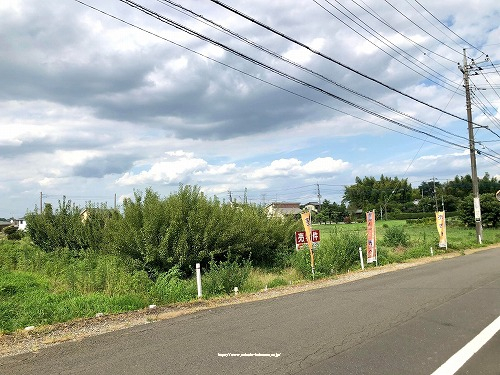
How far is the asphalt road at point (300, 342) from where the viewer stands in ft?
19.1

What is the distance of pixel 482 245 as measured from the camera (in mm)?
34344

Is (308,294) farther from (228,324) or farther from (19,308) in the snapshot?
(19,308)

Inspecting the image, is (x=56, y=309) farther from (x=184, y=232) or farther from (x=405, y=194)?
(x=405, y=194)

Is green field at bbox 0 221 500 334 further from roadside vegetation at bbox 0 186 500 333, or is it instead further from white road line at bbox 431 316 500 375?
white road line at bbox 431 316 500 375

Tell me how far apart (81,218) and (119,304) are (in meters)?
20.1

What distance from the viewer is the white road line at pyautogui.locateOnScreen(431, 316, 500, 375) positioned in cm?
549

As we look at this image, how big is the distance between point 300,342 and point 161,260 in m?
12.7

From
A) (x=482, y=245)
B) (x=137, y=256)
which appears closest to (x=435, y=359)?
(x=137, y=256)

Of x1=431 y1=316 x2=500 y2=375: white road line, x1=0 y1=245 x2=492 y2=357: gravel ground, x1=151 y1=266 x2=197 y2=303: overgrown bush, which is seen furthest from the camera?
x1=151 y1=266 x2=197 y2=303: overgrown bush

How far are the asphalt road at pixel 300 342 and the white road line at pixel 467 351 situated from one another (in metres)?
0.09

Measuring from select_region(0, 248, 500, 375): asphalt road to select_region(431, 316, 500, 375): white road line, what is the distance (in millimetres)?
87

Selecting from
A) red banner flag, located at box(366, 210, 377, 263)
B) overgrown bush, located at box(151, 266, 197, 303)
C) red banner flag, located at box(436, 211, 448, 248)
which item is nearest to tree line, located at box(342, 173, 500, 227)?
red banner flag, located at box(436, 211, 448, 248)

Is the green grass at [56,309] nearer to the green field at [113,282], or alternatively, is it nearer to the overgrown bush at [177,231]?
the green field at [113,282]

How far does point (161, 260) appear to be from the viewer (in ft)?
61.4
